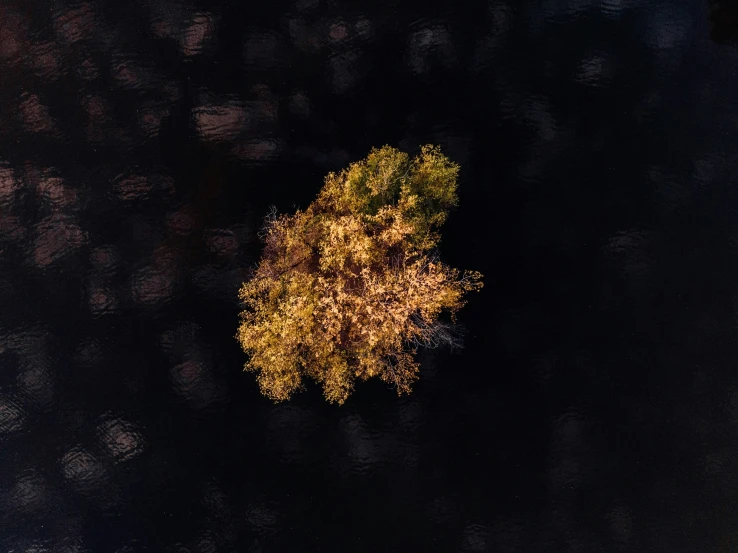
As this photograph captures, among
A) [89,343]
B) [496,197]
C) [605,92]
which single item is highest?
[605,92]

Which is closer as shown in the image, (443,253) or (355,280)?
(355,280)

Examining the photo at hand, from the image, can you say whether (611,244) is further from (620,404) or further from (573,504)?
(573,504)

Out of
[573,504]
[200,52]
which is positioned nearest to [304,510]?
[573,504]

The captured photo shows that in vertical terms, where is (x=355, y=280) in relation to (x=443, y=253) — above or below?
above

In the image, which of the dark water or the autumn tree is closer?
the autumn tree

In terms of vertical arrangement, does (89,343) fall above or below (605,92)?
below
